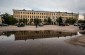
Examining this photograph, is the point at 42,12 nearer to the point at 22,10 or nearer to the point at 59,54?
the point at 22,10

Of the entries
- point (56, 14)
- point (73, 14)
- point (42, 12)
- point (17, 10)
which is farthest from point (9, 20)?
point (73, 14)

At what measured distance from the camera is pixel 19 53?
10305 millimetres

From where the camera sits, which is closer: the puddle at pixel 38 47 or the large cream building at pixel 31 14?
the puddle at pixel 38 47

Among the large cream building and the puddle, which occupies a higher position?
the large cream building

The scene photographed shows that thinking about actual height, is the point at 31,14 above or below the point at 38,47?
above

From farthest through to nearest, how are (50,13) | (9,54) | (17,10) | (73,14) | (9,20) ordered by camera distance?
(73,14) < (50,13) < (17,10) < (9,20) < (9,54)

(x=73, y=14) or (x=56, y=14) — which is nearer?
(x=56, y=14)

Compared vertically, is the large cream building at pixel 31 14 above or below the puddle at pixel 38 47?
above

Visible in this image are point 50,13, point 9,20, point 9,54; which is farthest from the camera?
point 50,13

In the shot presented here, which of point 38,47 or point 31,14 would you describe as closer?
point 38,47

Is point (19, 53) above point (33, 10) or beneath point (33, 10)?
beneath

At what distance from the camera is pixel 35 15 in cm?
15375

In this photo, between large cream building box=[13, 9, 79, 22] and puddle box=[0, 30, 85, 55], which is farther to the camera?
large cream building box=[13, 9, 79, 22]

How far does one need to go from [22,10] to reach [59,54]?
469 feet
